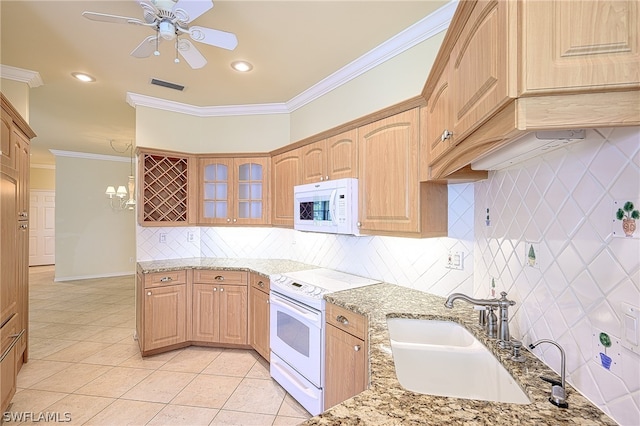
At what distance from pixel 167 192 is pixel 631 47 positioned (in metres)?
3.67

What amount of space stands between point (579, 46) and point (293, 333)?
2.25 meters

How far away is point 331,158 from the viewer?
2492mm

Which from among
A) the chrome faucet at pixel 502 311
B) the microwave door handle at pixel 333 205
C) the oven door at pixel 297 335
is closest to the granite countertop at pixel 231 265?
the oven door at pixel 297 335

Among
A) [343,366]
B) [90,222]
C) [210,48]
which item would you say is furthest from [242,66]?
[90,222]

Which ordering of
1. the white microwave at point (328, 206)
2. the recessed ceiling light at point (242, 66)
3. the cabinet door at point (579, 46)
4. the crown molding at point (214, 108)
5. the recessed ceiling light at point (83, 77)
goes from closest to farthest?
1. the cabinet door at point (579, 46)
2. the white microwave at point (328, 206)
3. the recessed ceiling light at point (242, 66)
4. the recessed ceiling light at point (83, 77)
5. the crown molding at point (214, 108)

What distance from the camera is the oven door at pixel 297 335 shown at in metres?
2.07

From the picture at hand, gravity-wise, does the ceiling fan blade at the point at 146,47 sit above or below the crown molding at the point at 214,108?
below

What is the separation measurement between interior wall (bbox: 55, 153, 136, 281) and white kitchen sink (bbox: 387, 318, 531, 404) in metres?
7.45

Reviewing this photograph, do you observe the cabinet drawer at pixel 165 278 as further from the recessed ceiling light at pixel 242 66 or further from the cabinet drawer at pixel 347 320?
the recessed ceiling light at pixel 242 66

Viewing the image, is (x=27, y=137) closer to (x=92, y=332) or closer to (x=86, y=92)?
(x=86, y=92)

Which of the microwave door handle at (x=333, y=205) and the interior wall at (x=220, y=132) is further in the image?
the interior wall at (x=220, y=132)

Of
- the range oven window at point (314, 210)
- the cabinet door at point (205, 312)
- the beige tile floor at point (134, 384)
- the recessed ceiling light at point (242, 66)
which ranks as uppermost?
Result: the recessed ceiling light at point (242, 66)

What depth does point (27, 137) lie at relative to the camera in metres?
2.60

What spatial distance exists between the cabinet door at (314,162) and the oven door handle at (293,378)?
1.59 meters
